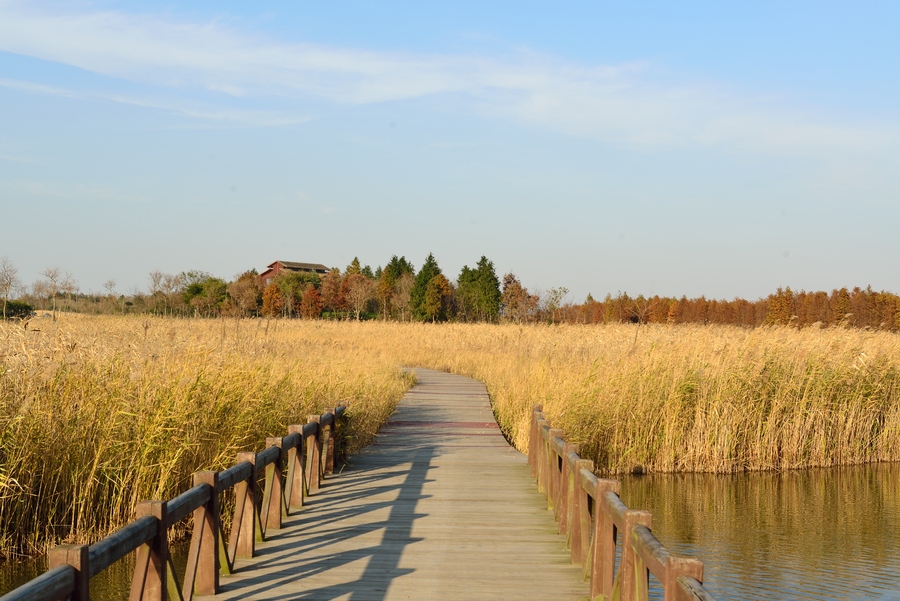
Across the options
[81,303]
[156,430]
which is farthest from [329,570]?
[81,303]

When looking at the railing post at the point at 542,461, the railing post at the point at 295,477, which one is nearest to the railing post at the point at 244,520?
the railing post at the point at 295,477

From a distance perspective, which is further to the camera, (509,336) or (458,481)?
(509,336)

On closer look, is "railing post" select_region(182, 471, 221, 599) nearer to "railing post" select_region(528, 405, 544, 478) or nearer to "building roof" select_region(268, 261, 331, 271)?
"railing post" select_region(528, 405, 544, 478)

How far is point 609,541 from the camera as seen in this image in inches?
197

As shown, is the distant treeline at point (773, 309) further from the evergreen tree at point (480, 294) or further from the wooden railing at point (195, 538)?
the wooden railing at point (195, 538)

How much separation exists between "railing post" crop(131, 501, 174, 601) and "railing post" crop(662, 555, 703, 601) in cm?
246

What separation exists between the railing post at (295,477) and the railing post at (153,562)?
3450 millimetres

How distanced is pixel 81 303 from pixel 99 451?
14.6m

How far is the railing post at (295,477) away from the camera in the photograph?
25.5 feet

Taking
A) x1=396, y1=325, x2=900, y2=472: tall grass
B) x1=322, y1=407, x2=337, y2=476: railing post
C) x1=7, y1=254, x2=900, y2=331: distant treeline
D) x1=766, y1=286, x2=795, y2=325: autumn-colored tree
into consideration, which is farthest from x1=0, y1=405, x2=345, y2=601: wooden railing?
x1=766, y1=286, x2=795, y2=325: autumn-colored tree

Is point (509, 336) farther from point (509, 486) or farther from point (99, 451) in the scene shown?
point (99, 451)

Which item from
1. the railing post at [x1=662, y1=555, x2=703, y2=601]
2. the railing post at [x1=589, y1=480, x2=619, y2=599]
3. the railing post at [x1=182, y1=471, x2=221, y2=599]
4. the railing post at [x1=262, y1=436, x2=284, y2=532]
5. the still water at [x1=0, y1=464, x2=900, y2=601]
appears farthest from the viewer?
the still water at [x1=0, y1=464, x2=900, y2=601]

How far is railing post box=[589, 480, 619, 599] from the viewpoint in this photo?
4938 millimetres

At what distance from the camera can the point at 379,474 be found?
9.77m
